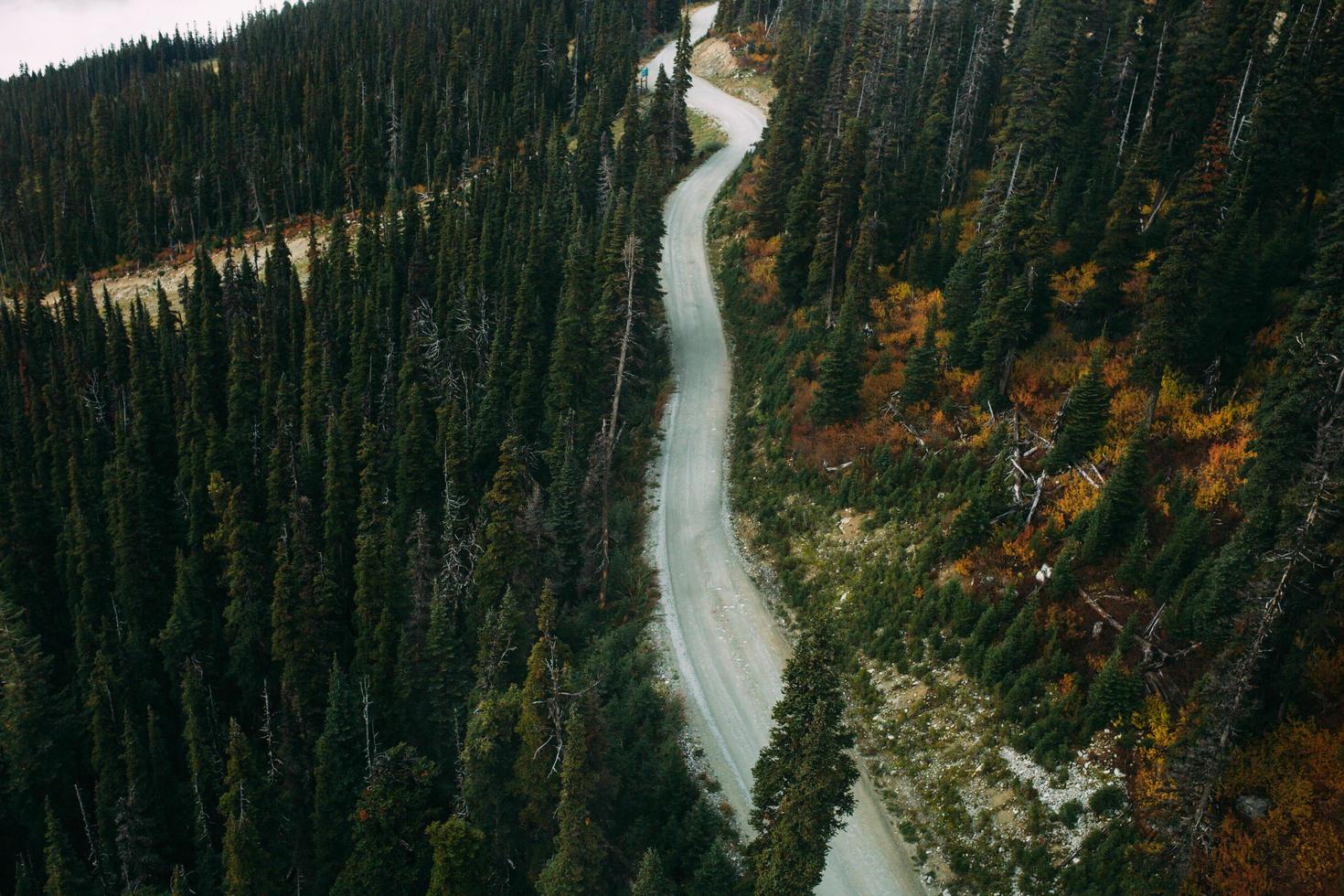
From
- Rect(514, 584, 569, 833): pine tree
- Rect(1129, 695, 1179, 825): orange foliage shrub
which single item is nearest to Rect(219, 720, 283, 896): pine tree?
Rect(514, 584, 569, 833): pine tree

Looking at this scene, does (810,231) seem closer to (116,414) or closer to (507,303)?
(507,303)

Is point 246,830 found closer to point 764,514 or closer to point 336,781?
point 336,781

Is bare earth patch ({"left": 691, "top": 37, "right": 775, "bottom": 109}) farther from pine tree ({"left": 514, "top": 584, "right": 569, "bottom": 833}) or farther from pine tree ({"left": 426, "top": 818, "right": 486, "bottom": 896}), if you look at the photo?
pine tree ({"left": 426, "top": 818, "right": 486, "bottom": 896})

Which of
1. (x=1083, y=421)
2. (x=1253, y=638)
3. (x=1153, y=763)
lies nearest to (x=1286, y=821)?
(x=1153, y=763)

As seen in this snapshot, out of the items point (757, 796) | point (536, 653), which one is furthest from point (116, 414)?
point (757, 796)

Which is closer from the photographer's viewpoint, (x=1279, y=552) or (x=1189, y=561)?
(x=1279, y=552)

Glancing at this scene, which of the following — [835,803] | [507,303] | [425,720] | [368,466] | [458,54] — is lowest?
[425,720]
